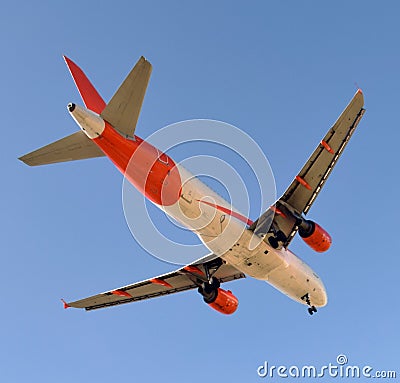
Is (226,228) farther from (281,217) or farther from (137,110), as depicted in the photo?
(137,110)

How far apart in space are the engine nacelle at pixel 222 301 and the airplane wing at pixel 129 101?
12294 mm

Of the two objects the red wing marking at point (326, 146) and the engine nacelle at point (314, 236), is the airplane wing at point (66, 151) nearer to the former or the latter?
the red wing marking at point (326, 146)

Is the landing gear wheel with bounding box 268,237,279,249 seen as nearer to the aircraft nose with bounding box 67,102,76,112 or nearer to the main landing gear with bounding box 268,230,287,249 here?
the main landing gear with bounding box 268,230,287,249

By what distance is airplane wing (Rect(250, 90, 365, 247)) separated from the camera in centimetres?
2712

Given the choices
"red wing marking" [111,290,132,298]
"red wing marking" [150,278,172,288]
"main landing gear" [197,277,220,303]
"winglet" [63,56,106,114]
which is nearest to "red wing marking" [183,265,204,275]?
"main landing gear" [197,277,220,303]

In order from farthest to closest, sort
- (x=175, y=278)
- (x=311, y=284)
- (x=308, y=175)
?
(x=175, y=278) < (x=311, y=284) < (x=308, y=175)

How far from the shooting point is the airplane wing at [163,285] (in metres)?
33.2

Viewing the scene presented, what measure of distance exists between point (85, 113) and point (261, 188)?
866 cm

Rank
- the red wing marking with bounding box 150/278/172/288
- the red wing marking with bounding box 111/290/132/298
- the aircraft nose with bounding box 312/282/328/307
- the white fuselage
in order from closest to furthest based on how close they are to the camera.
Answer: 1. the white fuselage
2. the aircraft nose with bounding box 312/282/328/307
3. the red wing marking with bounding box 150/278/172/288
4. the red wing marking with bounding box 111/290/132/298

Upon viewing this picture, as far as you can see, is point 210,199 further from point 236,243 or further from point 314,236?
point 314,236

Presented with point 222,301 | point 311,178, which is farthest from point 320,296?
point 311,178

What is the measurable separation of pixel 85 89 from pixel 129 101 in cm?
451

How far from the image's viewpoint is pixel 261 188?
2650 centimetres

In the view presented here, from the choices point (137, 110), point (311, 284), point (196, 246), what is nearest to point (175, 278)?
point (196, 246)
